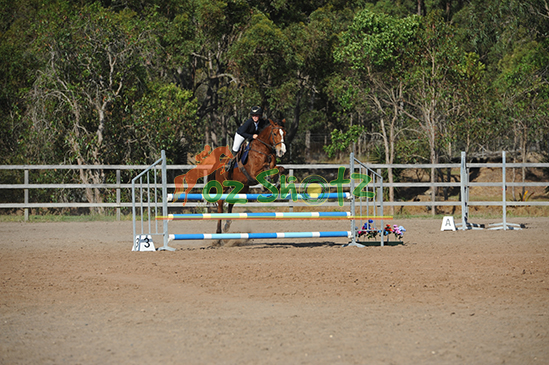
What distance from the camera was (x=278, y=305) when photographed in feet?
21.2

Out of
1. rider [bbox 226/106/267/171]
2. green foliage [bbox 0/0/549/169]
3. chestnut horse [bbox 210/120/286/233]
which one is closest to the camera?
chestnut horse [bbox 210/120/286/233]

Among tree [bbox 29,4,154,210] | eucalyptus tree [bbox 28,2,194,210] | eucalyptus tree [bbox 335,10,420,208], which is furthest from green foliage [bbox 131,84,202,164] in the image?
eucalyptus tree [bbox 335,10,420,208]

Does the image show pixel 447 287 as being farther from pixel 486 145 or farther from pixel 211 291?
pixel 486 145

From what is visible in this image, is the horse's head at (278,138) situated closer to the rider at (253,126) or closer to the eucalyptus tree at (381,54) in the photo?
the rider at (253,126)

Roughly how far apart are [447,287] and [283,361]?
11.3 ft

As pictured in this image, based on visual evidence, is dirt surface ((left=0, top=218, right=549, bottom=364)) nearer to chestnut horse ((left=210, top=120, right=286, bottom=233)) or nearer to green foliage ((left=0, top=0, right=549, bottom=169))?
chestnut horse ((left=210, top=120, right=286, bottom=233))

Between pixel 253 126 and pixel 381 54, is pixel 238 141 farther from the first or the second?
pixel 381 54

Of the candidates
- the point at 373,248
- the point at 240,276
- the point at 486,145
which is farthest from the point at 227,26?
the point at 240,276

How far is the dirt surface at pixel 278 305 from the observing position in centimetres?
482

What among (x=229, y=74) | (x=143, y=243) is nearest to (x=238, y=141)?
(x=143, y=243)

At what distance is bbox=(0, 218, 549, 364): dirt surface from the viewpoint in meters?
4.82

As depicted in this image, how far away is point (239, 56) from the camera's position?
25.5 metres

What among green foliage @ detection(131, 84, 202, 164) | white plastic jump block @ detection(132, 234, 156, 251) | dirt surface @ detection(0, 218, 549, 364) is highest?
green foliage @ detection(131, 84, 202, 164)

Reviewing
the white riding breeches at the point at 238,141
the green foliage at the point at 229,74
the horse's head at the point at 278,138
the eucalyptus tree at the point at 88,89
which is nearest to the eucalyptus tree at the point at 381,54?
the green foliage at the point at 229,74
